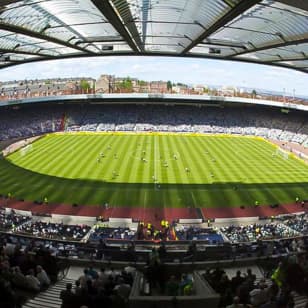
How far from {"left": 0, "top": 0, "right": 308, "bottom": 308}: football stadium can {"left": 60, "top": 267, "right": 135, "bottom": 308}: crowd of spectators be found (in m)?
0.04

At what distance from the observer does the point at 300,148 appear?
207 ft

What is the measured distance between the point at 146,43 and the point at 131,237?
12226mm

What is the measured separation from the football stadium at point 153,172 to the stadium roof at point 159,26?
10 centimetres

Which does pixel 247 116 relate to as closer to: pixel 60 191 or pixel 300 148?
pixel 300 148

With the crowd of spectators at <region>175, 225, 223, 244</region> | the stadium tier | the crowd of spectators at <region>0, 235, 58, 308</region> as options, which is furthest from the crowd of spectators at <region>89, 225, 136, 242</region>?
the crowd of spectators at <region>0, 235, 58, 308</region>

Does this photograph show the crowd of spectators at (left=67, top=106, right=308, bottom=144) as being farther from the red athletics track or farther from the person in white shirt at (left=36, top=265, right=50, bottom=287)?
the person in white shirt at (left=36, top=265, right=50, bottom=287)

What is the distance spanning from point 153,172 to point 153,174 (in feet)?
2.93

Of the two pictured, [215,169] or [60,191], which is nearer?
[60,191]

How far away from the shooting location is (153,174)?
42875 mm

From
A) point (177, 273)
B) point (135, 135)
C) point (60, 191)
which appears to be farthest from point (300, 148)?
point (177, 273)

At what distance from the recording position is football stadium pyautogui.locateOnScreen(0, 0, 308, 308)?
9719mm

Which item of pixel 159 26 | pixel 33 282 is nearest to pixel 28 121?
pixel 159 26

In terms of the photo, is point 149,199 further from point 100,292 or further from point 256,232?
point 100,292


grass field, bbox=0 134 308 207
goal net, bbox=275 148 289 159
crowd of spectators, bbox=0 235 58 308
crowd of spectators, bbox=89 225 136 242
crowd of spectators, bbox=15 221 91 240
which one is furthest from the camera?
goal net, bbox=275 148 289 159
